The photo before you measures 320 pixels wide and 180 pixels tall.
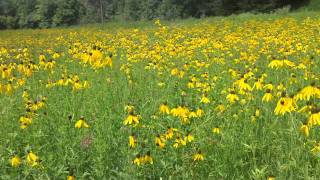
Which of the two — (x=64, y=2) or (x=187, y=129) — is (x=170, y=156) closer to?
(x=187, y=129)

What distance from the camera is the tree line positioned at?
33.7 meters

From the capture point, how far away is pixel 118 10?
53.8 metres

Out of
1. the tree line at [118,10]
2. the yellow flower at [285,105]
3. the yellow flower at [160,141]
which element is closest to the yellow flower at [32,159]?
the yellow flower at [160,141]

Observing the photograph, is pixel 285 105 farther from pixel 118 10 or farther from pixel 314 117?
pixel 118 10

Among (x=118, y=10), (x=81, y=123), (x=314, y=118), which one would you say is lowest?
(x=118, y=10)

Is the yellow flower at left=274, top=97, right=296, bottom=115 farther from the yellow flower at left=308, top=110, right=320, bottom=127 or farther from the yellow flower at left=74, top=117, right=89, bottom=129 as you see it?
the yellow flower at left=74, top=117, right=89, bottom=129

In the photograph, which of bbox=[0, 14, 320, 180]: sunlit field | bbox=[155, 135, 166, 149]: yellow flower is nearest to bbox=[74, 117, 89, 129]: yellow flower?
bbox=[0, 14, 320, 180]: sunlit field

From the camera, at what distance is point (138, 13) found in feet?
154

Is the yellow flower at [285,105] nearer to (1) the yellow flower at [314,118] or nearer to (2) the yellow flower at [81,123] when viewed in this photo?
(1) the yellow flower at [314,118]

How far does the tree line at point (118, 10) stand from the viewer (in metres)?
33.7

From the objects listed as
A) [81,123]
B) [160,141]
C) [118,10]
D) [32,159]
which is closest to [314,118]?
[160,141]

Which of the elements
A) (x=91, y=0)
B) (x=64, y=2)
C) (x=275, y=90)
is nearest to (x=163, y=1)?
(x=64, y=2)

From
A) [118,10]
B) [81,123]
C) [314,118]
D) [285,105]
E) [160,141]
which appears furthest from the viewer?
[118,10]

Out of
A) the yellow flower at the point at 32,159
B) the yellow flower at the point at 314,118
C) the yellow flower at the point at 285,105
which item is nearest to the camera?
the yellow flower at the point at 314,118
